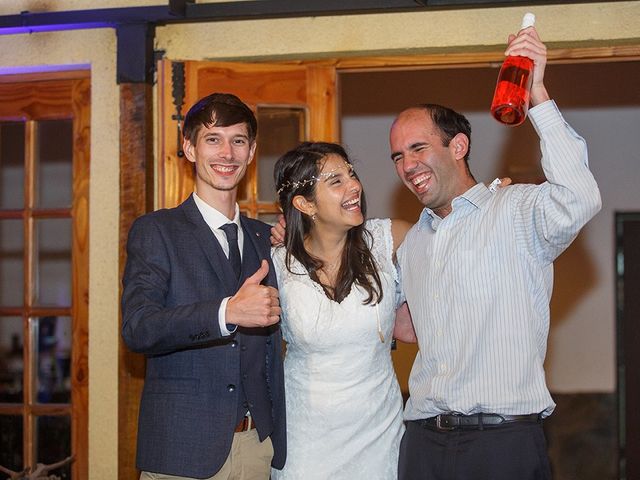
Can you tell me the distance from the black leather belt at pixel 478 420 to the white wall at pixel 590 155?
14.2 feet

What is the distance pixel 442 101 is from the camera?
269 inches

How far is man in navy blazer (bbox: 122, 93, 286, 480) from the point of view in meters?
2.54

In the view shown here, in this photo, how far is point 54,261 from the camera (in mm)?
5602

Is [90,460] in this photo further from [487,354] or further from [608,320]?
[608,320]

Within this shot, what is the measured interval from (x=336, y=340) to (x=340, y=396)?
18cm

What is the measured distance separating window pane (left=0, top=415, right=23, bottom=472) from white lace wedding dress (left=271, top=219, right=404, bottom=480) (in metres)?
1.74

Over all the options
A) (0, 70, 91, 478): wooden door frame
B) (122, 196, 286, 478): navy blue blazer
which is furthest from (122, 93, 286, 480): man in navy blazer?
(0, 70, 91, 478): wooden door frame

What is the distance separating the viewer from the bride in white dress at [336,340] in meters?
2.85

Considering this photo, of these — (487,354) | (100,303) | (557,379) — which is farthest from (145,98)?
(557,379)

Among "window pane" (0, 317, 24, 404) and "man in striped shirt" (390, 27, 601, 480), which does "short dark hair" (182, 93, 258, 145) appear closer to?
"man in striped shirt" (390, 27, 601, 480)

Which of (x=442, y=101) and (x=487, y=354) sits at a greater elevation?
(x=442, y=101)

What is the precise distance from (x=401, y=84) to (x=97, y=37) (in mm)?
3506

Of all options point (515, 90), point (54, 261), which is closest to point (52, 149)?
point (54, 261)

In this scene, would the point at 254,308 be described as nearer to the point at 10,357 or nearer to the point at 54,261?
the point at 54,261
